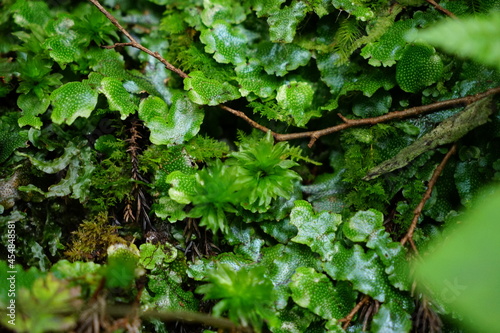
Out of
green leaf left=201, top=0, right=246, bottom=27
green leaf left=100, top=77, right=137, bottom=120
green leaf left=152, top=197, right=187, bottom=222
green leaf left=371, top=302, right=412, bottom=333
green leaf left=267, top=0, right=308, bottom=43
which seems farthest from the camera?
green leaf left=201, top=0, right=246, bottom=27

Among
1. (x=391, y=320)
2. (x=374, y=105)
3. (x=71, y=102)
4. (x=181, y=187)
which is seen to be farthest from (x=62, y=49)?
(x=391, y=320)

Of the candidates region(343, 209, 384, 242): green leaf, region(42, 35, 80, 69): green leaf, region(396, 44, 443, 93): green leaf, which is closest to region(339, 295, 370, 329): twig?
region(343, 209, 384, 242): green leaf

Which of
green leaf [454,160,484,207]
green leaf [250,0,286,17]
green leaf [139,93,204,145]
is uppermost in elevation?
green leaf [250,0,286,17]

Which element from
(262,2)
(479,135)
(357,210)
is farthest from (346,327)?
(262,2)

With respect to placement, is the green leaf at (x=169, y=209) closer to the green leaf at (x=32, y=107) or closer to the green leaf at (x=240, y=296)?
the green leaf at (x=240, y=296)

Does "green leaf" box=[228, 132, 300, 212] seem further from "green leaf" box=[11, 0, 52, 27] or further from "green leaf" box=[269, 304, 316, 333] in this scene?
"green leaf" box=[11, 0, 52, 27]

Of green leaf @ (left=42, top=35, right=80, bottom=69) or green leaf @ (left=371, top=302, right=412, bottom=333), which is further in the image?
green leaf @ (left=42, top=35, right=80, bottom=69)

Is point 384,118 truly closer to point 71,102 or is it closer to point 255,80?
point 255,80
